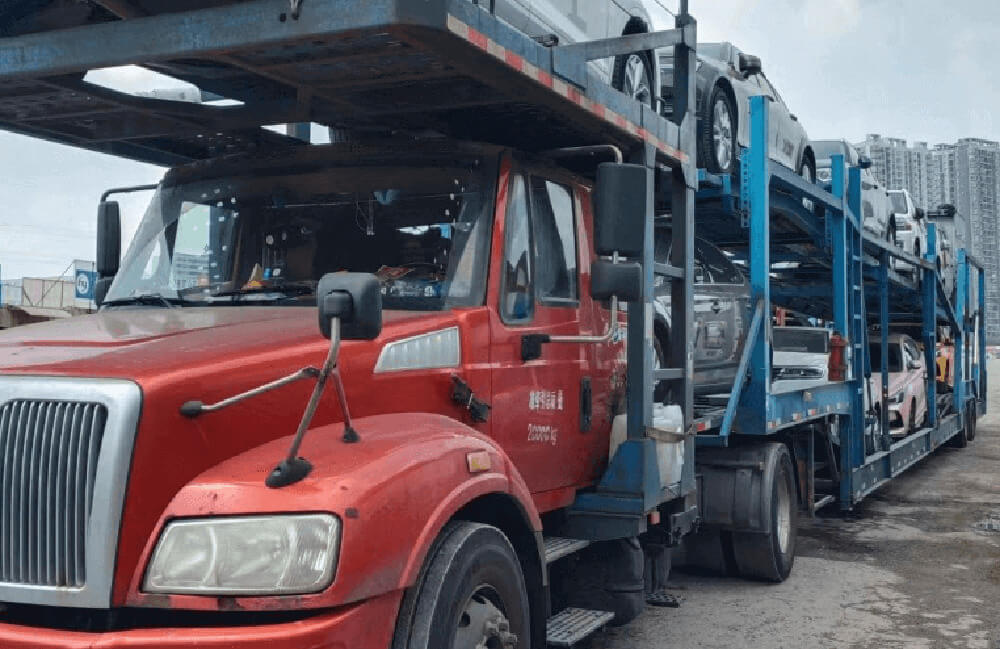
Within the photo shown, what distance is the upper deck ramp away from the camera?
332 cm

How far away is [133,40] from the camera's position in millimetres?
3551

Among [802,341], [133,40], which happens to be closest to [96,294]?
[133,40]

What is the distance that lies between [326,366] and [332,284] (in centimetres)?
26

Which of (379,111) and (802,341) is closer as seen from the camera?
(379,111)

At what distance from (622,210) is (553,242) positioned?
2.07ft

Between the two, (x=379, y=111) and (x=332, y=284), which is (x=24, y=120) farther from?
(x=332, y=284)

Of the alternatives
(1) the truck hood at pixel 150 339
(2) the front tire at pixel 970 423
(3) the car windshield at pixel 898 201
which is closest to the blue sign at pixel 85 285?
(1) the truck hood at pixel 150 339

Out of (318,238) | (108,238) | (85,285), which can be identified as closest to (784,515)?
(318,238)

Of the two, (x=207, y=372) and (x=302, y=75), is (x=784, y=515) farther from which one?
(x=207, y=372)

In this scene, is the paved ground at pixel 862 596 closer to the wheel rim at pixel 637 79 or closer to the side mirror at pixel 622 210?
the side mirror at pixel 622 210

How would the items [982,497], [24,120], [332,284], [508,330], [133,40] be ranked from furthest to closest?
[982,497]
[24,120]
[508,330]
[133,40]
[332,284]

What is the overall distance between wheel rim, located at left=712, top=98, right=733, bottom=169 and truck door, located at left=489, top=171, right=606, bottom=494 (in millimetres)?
3354

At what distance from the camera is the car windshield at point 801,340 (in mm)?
9266

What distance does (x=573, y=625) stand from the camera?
4.48 m
